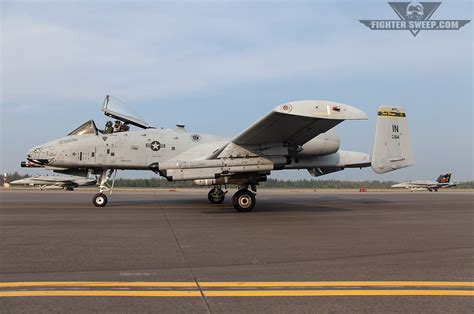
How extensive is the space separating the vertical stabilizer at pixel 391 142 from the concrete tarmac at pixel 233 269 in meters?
6.80

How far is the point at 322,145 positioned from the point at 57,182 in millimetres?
32577

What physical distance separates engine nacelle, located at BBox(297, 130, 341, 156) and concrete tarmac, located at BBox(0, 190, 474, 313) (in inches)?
241

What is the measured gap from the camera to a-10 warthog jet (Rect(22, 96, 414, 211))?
12.7m

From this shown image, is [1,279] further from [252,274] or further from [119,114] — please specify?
[119,114]

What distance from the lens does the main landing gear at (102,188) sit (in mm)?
14703

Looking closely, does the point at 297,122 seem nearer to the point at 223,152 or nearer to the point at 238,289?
the point at 223,152

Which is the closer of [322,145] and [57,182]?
[322,145]

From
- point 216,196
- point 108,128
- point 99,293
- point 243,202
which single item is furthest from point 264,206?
point 99,293

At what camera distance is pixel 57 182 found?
39.7 metres

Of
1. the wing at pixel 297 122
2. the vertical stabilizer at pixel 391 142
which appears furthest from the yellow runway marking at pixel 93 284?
the vertical stabilizer at pixel 391 142

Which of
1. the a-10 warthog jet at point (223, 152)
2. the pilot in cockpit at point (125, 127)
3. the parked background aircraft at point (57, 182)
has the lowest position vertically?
the parked background aircraft at point (57, 182)

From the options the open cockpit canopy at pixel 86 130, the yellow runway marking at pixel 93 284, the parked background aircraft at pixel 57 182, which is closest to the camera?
the yellow runway marking at pixel 93 284

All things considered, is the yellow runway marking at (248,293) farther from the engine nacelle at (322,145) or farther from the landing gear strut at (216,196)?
the landing gear strut at (216,196)

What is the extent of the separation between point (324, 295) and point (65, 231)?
623 centimetres
